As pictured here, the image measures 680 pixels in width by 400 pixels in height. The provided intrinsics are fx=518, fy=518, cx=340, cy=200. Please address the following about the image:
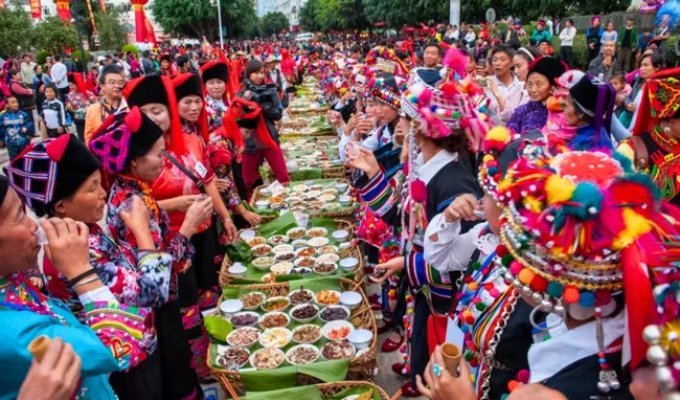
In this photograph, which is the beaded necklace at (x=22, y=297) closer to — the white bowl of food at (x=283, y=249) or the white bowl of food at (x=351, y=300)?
the white bowl of food at (x=351, y=300)

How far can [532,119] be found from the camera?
4.89 metres

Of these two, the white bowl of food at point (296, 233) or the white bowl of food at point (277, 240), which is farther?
the white bowl of food at point (296, 233)

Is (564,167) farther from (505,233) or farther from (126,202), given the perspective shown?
(126,202)

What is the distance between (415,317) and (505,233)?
4.48ft

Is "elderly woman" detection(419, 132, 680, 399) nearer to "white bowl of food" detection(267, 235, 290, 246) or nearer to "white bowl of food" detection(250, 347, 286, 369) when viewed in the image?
"white bowl of food" detection(250, 347, 286, 369)

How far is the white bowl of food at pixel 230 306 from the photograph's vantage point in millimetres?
3578

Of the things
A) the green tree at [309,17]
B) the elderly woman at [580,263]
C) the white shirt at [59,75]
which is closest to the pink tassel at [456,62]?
the elderly woman at [580,263]

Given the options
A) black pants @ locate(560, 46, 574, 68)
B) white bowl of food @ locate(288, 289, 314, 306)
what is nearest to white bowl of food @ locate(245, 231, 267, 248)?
white bowl of food @ locate(288, 289, 314, 306)

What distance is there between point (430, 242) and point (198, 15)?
47104 mm

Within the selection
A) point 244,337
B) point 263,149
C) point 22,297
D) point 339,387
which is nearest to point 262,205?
point 263,149

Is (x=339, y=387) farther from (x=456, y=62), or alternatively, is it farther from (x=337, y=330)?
(x=456, y=62)

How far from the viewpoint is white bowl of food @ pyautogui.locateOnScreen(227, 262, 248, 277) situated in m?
4.09

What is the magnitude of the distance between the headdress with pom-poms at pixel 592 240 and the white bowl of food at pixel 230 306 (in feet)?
8.03

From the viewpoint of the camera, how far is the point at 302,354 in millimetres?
3115
